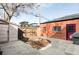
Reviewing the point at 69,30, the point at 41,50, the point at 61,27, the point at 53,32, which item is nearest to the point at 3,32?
the point at 41,50

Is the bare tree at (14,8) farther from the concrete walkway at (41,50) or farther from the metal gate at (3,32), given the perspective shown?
the concrete walkway at (41,50)

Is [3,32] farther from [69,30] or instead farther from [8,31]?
[69,30]

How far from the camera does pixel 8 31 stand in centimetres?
296

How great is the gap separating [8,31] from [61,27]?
2.43 ft

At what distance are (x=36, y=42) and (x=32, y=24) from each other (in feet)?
0.84

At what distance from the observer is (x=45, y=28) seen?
2.95 m

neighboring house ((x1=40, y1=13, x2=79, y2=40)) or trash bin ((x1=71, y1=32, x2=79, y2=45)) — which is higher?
neighboring house ((x1=40, y1=13, x2=79, y2=40))

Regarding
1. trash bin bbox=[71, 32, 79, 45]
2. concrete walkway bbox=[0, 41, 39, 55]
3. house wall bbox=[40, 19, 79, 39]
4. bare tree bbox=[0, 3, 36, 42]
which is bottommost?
concrete walkway bbox=[0, 41, 39, 55]

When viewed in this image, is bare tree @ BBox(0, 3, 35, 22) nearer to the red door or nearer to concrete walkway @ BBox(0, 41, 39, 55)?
concrete walkway @ BBox(0, 41, 39, 55)

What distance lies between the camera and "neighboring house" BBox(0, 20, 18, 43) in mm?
2924

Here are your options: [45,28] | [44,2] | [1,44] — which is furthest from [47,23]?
[1,44]

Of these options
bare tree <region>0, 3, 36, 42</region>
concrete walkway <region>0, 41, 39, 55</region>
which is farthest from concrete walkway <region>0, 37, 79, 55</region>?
bare tree <region>0, 3, 36, 42</region>

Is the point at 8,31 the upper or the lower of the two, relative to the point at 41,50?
upper

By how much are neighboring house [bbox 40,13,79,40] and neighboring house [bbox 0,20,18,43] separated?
366 millimetres
